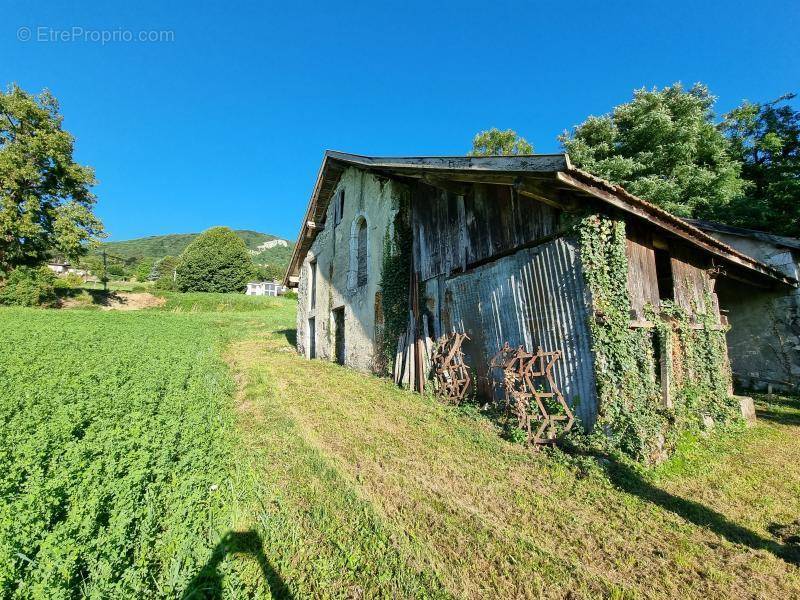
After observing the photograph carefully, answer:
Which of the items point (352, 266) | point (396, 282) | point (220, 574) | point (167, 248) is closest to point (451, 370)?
point (396, 282)

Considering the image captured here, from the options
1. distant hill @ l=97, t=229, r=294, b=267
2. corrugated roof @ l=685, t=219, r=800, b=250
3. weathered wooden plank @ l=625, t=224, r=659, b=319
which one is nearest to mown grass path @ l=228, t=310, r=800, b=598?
weathered wooden plank @ l=625, t=224, r=659, b=319

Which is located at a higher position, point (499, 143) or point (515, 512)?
point (499, 143)

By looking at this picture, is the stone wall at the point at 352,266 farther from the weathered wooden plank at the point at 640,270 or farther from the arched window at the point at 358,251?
the weathered wooden plank at the point at 640,270

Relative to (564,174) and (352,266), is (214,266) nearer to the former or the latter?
(352,266)

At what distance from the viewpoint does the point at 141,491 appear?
3.65 metres

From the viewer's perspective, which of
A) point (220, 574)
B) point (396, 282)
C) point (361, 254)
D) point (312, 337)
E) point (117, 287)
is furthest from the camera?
point (117, 287)

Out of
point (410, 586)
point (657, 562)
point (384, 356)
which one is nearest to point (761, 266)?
point (657, 562)

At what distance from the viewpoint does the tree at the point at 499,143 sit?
25.5 m

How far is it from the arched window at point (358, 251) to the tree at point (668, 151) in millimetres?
12655

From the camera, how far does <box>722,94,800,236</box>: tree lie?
1398 cm

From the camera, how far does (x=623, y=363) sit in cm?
525

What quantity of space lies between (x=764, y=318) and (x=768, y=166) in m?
12.4

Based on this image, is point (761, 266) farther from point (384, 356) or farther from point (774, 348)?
point (384, 356)

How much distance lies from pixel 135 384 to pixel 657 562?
29.3ft
